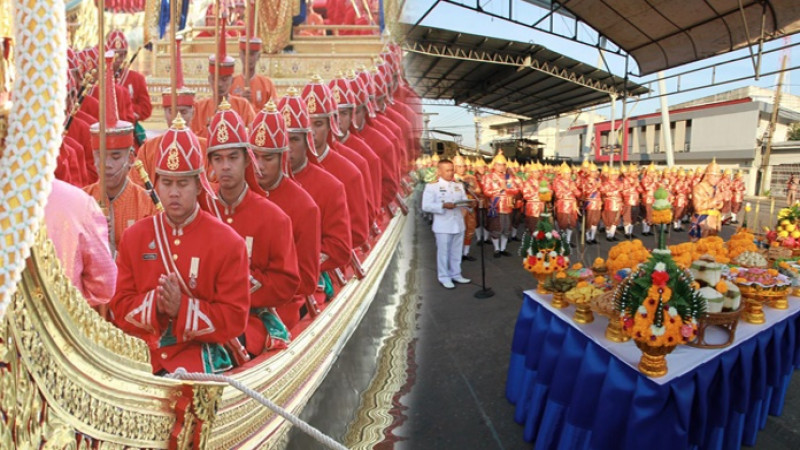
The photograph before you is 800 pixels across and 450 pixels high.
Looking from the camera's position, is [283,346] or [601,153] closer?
[283,346]

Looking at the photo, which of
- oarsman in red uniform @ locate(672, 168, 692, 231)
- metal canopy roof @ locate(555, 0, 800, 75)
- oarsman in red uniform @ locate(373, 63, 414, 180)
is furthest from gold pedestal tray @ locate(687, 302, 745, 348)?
oarsman in red uniform @ locate(672, 168, 692, 231)

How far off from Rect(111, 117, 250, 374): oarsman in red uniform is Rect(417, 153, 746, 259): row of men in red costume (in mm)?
4560

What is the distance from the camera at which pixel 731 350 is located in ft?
8.06

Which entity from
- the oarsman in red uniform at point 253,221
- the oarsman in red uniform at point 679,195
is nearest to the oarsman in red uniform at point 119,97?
the oarsman in red uniform at point 253,221

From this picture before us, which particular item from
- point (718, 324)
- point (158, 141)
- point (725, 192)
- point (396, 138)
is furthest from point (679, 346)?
point (725, 192)

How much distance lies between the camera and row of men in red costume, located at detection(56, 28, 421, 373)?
1535 mm

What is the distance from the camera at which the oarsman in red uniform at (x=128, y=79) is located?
7.55 ft

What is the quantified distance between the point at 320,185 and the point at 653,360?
163cm

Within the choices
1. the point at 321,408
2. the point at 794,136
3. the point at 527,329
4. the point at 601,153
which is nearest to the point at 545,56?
the point at 527,329

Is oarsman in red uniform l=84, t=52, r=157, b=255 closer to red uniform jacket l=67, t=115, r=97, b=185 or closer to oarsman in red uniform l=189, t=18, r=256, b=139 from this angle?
red uniform jacket l=67, t=115, r=97, b=185

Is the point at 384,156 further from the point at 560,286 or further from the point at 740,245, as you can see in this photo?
the point at 740,245

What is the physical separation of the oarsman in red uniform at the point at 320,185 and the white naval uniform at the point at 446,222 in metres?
2.98

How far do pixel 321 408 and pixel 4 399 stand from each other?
2.14 meters

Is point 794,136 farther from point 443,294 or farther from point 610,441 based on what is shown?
point 610,441
